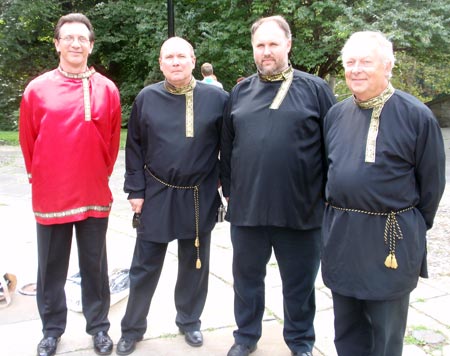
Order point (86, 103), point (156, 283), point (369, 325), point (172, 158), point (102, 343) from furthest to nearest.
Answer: point (156, 283), point (102, 343), point (172, 158), point (86, 103), point (369, 325)

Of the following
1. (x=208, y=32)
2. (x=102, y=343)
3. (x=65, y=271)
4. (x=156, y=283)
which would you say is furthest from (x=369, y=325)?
(x=208, y=32)

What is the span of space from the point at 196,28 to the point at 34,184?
14273 mm

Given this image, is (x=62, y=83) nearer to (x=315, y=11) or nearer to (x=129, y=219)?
(x=129, y=219)

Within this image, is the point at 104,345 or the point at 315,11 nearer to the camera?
the point at 104,345

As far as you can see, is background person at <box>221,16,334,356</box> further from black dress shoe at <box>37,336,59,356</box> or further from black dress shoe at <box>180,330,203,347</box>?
black dress shoe at <box>37,336,59,356</box>

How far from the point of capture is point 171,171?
10.3 ft

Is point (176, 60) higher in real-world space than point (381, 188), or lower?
higher

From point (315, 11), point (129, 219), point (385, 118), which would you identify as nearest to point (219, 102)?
point (385, 118)

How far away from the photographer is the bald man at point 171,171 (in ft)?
10.2

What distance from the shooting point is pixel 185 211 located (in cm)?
320

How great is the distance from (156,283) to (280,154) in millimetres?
1169

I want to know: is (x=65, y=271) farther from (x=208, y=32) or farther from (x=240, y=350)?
(x=208, y=32)

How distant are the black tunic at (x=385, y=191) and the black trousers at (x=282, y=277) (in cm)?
56

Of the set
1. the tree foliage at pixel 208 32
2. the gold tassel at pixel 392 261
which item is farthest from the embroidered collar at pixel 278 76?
the tree foliage at pixel 208 32
